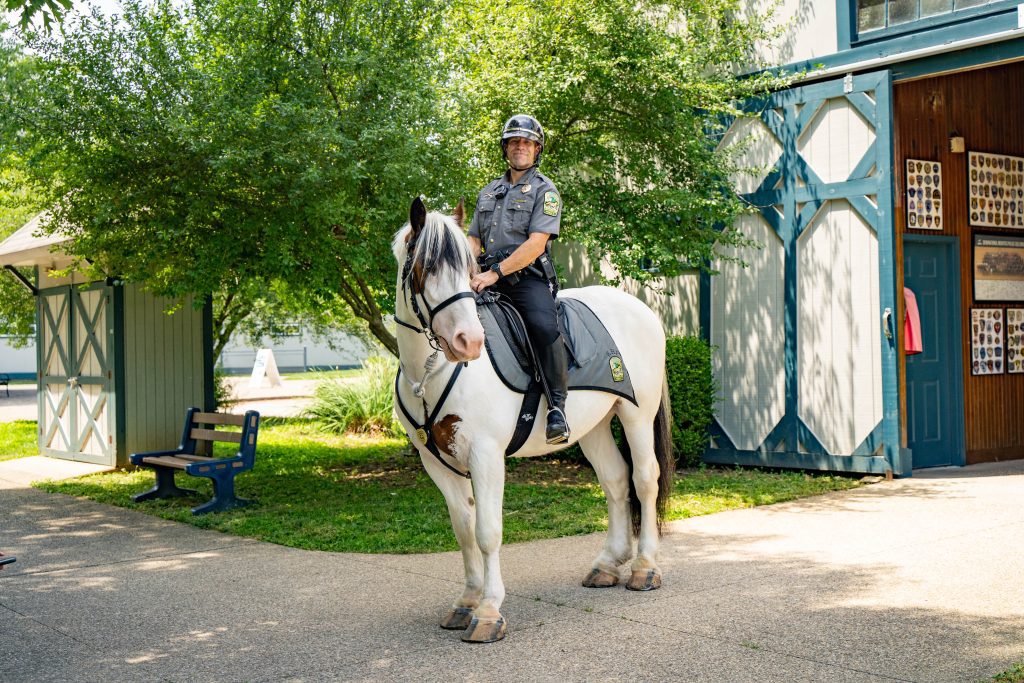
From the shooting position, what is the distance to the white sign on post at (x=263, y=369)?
91.5 feet

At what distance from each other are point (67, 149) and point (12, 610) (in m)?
4.27

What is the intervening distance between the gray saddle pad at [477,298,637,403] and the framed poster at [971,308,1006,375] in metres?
7.11

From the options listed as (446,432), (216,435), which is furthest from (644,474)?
(216,435)

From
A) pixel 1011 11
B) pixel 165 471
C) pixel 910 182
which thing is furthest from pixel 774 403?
pixel 165 471

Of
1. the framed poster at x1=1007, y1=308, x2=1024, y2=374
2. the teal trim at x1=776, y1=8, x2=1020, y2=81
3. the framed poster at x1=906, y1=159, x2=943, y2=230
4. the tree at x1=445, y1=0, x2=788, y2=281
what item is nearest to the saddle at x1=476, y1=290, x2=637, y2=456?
the tree at x1=445, y1=0, x2=788, y2=281

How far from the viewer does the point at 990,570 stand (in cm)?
609

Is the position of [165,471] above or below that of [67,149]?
below

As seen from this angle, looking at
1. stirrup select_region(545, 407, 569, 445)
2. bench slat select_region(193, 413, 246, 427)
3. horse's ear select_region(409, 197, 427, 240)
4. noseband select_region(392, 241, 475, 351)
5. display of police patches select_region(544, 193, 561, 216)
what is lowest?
bench slat select_region(193, 413, 246, 427)

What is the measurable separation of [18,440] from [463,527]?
13.2 m

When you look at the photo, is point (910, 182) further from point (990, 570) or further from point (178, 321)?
point (178, 321)

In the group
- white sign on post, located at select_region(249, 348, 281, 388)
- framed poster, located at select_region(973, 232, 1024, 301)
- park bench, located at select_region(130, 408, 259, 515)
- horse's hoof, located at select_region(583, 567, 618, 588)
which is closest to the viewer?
horse's hoof, located at select_region(583, 567, 618, 588)

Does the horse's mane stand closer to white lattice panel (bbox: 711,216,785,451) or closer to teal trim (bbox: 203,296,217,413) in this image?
white lattice panel (bbox: 711,216,785,451)

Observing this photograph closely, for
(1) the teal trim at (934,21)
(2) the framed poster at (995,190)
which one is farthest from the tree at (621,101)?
(2) the framed poster at (995,190)

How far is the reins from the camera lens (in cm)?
456
